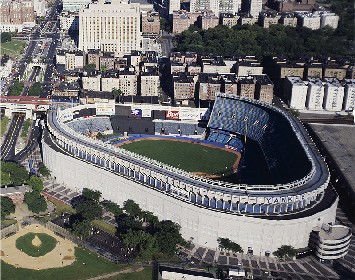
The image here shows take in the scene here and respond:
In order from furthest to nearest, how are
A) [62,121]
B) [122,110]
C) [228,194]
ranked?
[122,110], [62,121], [228,194]

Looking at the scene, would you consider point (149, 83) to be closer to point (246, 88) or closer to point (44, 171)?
point (246, 88)

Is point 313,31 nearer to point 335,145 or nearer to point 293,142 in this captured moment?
point 335,145

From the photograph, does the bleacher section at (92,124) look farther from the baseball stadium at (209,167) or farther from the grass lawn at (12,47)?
the grass lawn at (12,47)

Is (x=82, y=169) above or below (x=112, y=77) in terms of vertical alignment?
below

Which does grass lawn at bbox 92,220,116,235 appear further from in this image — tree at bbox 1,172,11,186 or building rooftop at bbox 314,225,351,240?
building rooftop at bbox 314,225,351,240

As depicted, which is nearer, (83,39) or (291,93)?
(291,93)

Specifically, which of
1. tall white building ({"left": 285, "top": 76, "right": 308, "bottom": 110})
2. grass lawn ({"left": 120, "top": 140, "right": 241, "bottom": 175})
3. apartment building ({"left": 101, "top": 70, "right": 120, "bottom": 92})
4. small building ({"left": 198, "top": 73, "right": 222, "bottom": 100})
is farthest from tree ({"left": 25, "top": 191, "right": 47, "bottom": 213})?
tall white building ({"left": 285, "top": 76, "right": 308, "bottom": 110})

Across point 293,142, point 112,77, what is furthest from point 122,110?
point 293,142
